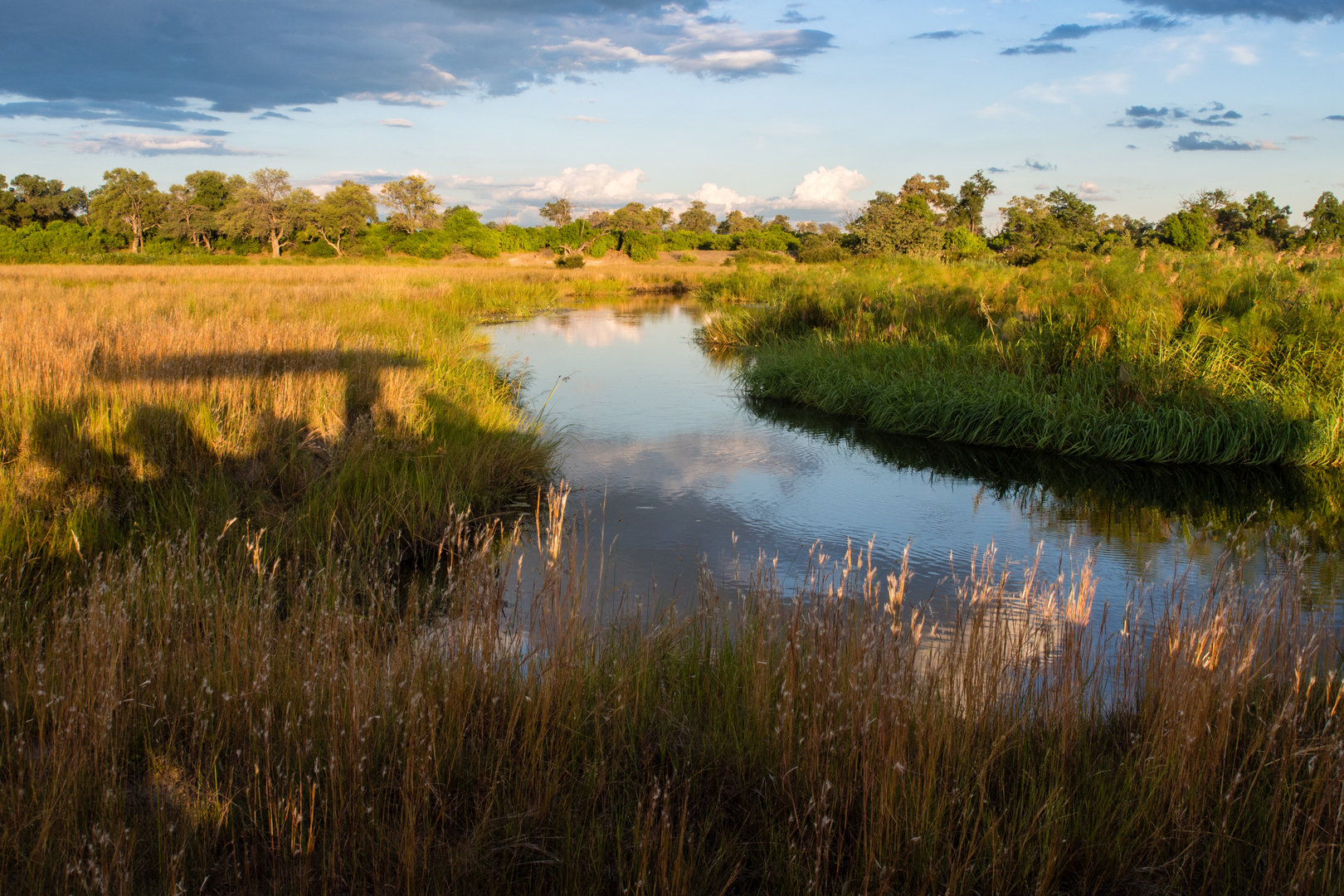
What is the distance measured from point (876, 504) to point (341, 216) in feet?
209

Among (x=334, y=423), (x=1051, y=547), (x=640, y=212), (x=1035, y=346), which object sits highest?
(x=640, y=212)

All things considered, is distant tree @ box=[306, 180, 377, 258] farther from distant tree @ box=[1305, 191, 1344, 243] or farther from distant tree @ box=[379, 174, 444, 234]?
distant tree @ box=[1305, 191, 1344, 243]

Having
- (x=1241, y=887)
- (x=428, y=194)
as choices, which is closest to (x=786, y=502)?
(x=1241, y=887)

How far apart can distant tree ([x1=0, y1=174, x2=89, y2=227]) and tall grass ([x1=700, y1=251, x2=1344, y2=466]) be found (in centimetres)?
7144

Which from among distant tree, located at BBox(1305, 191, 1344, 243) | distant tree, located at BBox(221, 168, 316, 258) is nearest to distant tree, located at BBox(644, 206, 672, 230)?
distant tree, located at BBox(221, 168, 316, 258)

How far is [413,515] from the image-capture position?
5.74 meters

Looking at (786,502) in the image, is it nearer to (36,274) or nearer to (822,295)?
A: (822,295)

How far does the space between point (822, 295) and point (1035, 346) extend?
6.54 meters

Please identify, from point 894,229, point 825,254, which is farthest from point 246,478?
point 825,254

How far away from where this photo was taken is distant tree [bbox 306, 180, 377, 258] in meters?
62.1

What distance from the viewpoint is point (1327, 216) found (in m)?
24.4

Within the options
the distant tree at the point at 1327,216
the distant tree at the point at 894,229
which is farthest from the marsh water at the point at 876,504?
the distant tree at the point at 894,229

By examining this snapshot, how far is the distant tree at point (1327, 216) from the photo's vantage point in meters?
21.1

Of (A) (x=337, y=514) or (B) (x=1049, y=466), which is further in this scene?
(B) (x=1049, y=466)
